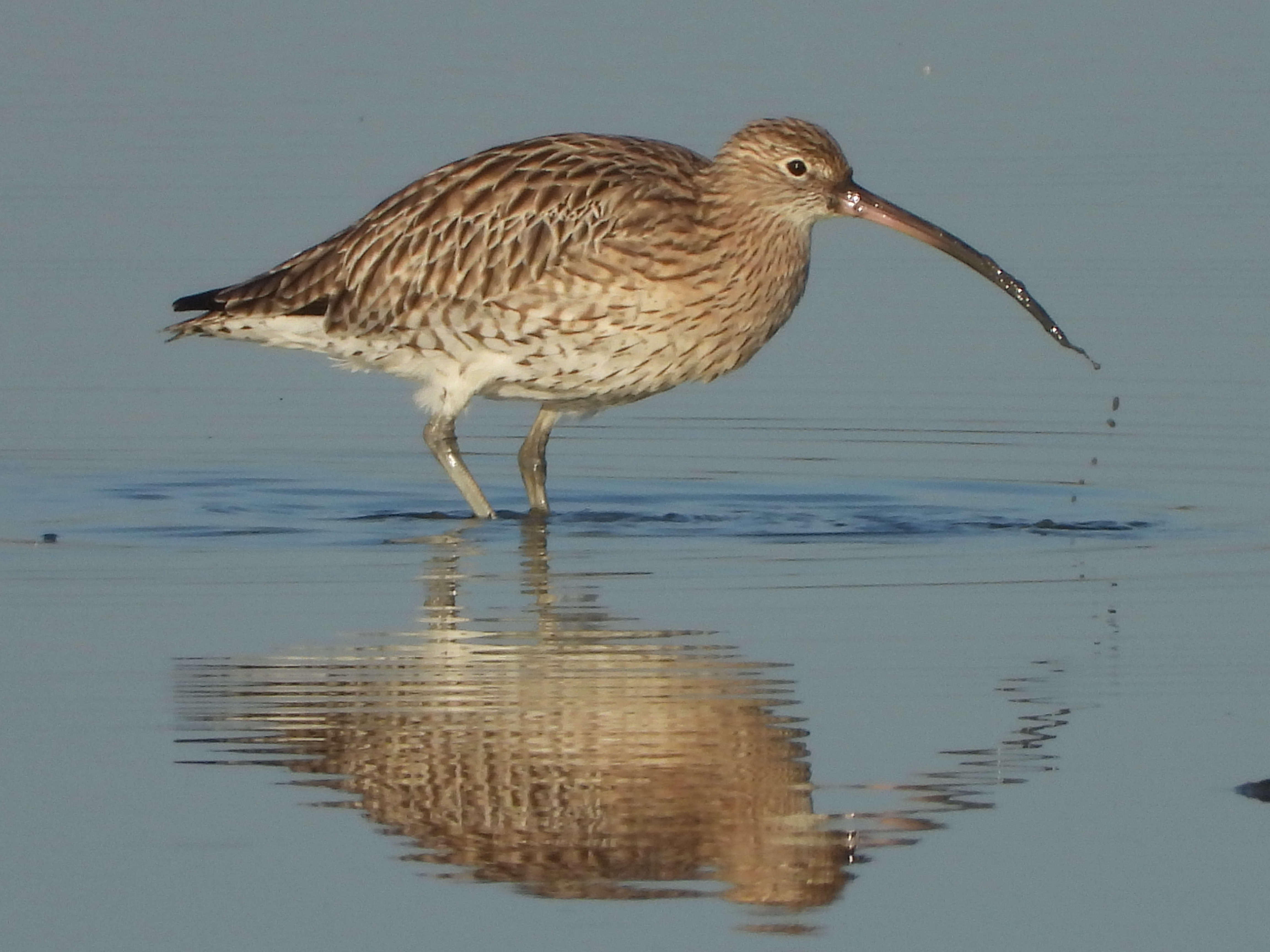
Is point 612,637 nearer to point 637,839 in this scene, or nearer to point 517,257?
point 637,839

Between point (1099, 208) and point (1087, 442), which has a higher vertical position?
point (1099, 208)

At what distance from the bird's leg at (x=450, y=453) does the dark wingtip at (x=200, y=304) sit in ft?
3.59

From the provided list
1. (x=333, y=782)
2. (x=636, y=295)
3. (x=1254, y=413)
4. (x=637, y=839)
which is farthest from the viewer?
(x=1254, y=413)

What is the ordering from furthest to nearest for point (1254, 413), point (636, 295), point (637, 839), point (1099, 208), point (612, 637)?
point (1099, 208) < point (1254, 413) < point (636, 295) < point (612, 637) < point (637, 839)

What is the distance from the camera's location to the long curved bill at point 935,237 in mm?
11688

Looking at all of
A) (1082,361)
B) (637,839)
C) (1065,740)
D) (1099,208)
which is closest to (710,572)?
(1065,740)

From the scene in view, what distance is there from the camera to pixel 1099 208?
51.5 feet

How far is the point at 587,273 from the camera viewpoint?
38.1 ft

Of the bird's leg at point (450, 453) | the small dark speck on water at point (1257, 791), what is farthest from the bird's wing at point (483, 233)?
the small dark speck on water at point (1257, 791)

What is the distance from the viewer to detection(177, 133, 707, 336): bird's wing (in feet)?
38.5

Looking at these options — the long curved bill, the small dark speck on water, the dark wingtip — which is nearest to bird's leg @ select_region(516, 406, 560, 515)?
the dark wingtip

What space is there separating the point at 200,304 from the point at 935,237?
308cm

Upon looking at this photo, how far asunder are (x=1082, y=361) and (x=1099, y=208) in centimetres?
215

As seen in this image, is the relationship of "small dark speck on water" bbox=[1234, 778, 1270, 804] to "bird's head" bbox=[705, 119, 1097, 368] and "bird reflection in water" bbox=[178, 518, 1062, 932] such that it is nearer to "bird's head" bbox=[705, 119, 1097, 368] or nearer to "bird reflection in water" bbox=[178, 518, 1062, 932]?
"bird reflection in water" bbox=[178, 518, 1062, 932]
